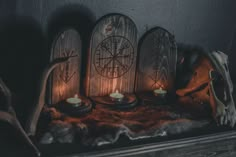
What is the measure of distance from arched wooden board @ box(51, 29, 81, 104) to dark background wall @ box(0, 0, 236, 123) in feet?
0.41

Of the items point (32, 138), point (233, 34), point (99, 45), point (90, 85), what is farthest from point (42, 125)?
point (233, 34)

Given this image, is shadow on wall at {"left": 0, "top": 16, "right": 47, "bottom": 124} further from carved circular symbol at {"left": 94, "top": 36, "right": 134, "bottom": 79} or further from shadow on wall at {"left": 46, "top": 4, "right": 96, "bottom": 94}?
carved circular symbol at {"left": 94, "top": 36, "right": 134, "bottom": 79}

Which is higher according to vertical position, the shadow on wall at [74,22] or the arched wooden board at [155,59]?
the shadow on wall at [74,22]

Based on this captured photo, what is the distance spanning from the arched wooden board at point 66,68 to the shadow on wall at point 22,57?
A: 0.28 ft

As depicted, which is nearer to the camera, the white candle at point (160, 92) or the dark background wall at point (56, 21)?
the dark background wall at point (56, 21)

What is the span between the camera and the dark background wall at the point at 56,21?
1576mm

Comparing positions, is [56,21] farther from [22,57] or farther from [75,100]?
[75,100]

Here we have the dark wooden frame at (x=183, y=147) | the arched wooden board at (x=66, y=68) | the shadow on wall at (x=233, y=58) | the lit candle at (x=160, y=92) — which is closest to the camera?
the dark wooden frame at (x=183, y=147)

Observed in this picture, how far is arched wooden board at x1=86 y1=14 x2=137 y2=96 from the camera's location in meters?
1.64

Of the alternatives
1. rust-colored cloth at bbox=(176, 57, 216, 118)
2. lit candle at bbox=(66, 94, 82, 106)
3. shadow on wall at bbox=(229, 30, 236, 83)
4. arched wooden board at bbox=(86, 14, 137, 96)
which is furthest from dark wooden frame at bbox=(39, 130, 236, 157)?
shadow on wall at bbox=(229, 30, 236, 83)

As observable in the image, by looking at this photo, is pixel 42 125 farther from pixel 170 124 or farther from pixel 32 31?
pixel 170 124

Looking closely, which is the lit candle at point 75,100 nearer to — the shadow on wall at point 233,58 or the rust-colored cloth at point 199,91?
the rust-colored cloth at point 199,91

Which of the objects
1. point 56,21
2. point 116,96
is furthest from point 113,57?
point 56,21

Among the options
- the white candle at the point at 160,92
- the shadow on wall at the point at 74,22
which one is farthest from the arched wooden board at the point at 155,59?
the shadow on wall at the point at 74,22
